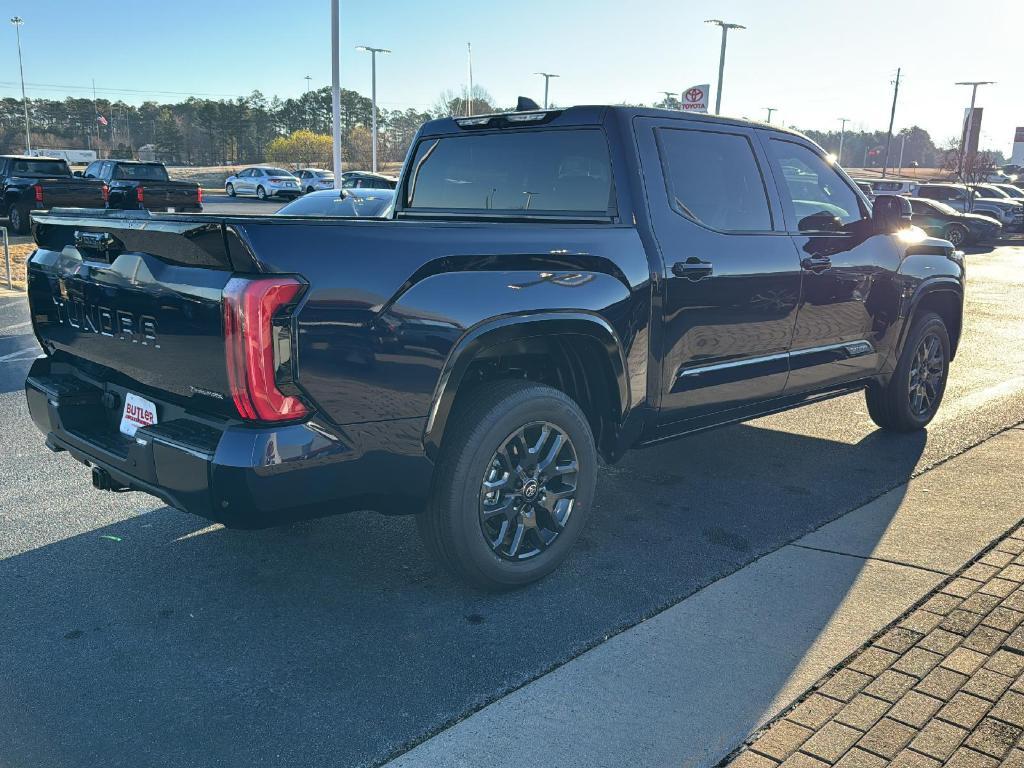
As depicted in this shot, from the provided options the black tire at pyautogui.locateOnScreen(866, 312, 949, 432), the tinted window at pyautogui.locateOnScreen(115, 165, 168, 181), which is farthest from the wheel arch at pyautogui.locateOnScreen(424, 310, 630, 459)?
the tinted window at pyautogui.locateOnScreen(115, 165, 168, 181)

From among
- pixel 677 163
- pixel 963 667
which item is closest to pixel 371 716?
pixel 963 667

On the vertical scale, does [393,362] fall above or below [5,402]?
above

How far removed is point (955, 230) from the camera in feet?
81.8

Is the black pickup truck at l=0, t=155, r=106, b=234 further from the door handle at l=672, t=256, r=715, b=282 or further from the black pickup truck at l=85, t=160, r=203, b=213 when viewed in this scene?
the door handle at l=672, t=256, r=715, b=282

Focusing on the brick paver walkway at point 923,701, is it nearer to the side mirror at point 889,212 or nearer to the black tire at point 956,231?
the side mirror at point 889,212

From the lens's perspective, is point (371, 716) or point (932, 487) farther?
point (932, 487)

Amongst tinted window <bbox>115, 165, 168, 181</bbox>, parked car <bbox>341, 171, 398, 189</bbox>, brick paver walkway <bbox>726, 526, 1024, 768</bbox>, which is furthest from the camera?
parked car <bbox>341, 171, 398, 189</bbox>

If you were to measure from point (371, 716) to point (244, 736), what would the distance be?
0.38 meters

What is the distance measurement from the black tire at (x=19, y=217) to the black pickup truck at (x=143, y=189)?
2003mm

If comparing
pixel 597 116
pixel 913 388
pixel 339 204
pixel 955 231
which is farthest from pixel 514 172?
pixel 955 231

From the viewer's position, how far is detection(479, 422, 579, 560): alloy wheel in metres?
3.53

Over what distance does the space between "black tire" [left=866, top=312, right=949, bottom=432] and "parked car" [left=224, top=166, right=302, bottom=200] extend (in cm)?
3887

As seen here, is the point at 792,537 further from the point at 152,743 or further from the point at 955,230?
the point at 955,230

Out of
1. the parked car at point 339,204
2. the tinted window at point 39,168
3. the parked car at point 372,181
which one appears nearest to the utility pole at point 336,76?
the parked car at point 372,181
